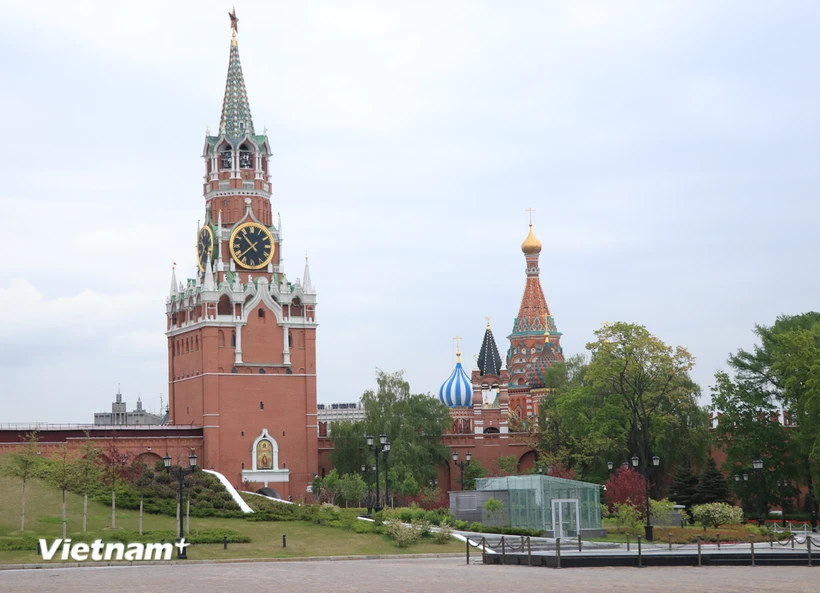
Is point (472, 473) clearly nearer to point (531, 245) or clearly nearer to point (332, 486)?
point (332, 486)

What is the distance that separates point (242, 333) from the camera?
85188mm

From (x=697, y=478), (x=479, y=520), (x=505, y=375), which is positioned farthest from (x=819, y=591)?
(x=505, y=375)

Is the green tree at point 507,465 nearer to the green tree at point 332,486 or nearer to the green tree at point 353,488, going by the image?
the green tree at point 353,488

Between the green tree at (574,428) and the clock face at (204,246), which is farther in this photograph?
the clock face at (204,246)

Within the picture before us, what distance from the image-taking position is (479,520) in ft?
204

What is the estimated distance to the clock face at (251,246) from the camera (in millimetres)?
87312

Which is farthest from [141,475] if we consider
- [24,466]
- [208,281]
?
[208,281]

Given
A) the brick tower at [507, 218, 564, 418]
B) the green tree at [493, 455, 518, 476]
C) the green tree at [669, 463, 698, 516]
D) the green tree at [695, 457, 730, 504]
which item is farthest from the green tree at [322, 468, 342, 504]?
the brick tower at [507, 218, 564, 418]

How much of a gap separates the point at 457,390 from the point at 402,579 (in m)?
87.6

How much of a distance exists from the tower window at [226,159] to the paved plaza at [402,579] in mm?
50411

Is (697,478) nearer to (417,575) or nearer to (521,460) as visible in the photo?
(521,460)

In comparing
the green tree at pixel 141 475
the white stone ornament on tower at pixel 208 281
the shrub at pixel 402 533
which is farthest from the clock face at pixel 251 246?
the shrub at pixel 402 533

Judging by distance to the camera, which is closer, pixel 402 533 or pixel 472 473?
pixel 402 533

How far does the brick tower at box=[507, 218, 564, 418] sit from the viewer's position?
119m
